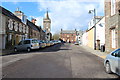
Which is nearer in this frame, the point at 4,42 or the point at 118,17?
the point at 118,17

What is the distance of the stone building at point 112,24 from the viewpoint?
1471 centimetres

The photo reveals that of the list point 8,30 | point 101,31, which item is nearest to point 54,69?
point 8,30

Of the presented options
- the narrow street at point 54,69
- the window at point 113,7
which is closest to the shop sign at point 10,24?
the narrow street at point 54,69

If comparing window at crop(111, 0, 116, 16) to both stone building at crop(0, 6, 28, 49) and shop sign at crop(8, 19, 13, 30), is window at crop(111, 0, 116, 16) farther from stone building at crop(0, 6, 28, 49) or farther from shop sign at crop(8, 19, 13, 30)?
shop sign at crop(8, 19, 13, 30)

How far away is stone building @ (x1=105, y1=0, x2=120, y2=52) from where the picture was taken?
14711mm

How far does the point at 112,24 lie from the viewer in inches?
639

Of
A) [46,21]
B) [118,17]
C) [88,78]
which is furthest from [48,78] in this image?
[46,21]

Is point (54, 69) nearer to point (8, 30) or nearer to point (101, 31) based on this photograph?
point (8, 30)

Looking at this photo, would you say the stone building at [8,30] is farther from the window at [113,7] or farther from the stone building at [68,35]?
the stone building at [68,35]

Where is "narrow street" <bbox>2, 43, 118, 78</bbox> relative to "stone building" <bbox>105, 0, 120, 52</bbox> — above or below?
below

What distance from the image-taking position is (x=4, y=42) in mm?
22141

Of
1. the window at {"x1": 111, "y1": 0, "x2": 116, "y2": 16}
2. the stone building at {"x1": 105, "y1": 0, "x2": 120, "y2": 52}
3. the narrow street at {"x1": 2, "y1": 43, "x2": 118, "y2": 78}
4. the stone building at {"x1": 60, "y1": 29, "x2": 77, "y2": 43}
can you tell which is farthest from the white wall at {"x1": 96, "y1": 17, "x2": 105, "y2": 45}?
the stone building at {"x1": 60, "y1": 29, "x2": 77, "y2": 43}

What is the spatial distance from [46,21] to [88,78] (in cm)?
9705

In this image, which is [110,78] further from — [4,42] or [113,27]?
[4,42]
